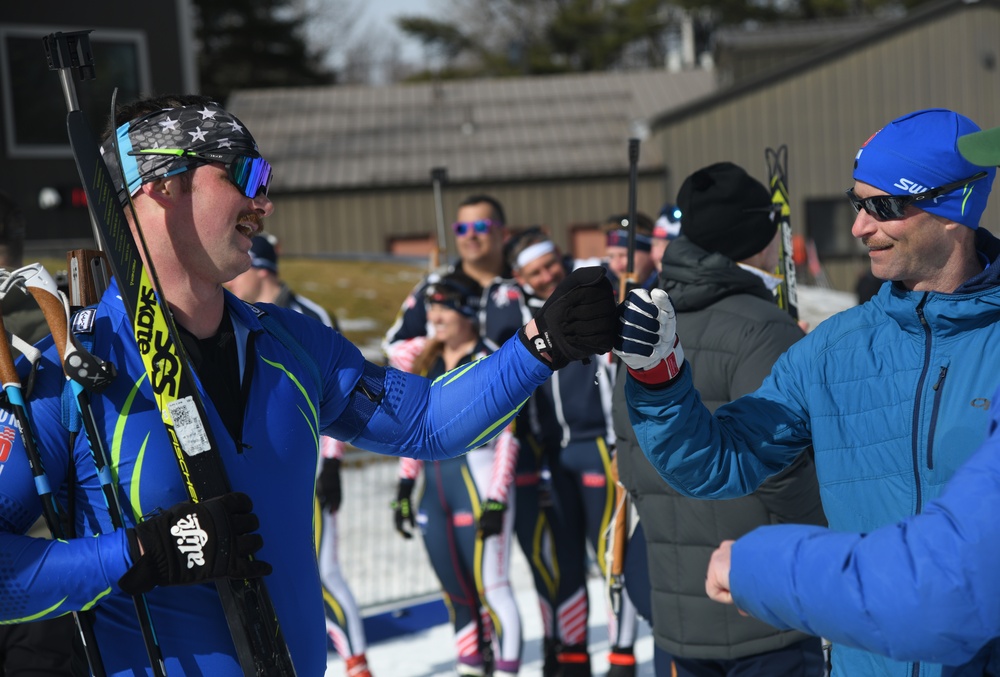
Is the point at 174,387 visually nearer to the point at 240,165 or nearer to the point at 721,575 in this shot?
the point at 240,165

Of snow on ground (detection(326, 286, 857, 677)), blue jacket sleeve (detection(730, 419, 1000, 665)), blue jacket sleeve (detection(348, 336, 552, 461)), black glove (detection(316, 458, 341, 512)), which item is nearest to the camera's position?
blue jacket sleeve (detection(730, 419, 1000, 665))

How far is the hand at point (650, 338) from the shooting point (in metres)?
2.22

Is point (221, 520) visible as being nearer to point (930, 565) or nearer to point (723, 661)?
point (930, 565)

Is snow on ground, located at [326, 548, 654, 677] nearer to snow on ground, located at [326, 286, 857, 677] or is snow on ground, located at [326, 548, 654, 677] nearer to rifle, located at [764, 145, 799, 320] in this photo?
snow on ground, located at [326, 286, 857, 677]

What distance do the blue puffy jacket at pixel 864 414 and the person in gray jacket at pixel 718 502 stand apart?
605 mm

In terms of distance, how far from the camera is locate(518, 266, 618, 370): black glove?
2.29 metres

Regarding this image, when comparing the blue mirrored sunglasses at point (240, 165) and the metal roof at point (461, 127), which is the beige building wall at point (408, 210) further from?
the blue mirrored sunglasses at point (240, 165)

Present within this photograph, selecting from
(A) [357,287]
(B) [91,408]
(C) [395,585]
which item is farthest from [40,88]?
(B) [91,408]

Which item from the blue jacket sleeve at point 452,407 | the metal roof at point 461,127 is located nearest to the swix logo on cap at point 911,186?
the blue jacket sleeve at point 452,407

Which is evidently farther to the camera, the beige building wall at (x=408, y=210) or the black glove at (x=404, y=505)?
the beige building wall at (x=408, y=210)

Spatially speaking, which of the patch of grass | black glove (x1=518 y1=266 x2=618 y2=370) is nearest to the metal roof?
the patch of grass

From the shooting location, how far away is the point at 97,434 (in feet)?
6.75

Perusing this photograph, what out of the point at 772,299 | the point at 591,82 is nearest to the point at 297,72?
the point at 591,82

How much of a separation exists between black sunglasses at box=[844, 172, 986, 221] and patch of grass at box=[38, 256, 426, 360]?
9.59 metres
